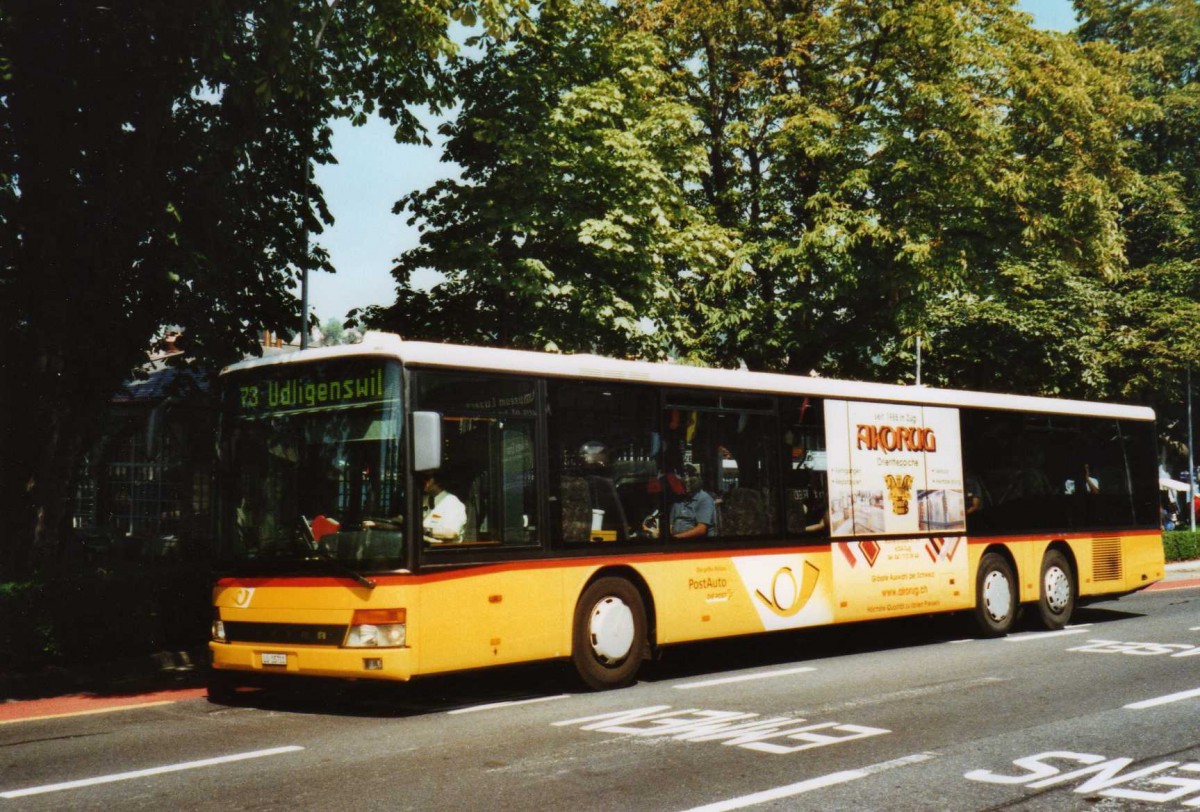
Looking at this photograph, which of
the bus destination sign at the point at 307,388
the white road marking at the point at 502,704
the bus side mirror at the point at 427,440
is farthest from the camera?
the white road marking at the point at 502,704

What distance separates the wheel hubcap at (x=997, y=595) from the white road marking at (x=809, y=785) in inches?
318

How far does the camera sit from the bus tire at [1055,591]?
1631 cm

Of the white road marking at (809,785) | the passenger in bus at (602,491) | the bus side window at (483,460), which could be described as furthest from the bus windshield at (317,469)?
the white road marking at (809,785)

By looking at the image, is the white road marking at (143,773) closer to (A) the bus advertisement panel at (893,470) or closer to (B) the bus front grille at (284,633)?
(B) the bus front grille at (284,633)

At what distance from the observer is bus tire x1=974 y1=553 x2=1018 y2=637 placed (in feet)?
50.2

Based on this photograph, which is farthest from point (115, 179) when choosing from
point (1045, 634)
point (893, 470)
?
point (1045, 634)

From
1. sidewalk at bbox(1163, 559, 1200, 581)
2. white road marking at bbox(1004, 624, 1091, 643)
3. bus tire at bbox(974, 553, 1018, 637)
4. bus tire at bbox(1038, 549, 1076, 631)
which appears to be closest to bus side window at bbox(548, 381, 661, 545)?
bus tire at bbox(974, 553, 1018, 637)

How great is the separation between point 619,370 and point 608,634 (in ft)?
7.83

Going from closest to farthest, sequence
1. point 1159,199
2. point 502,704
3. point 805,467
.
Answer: point 502,704 < point 805,467 < point 1159,199

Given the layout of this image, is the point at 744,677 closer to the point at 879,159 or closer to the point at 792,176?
the point at 879,159

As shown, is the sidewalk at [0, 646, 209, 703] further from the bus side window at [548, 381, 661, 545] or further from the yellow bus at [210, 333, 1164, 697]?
the bus side window at [548, 381, 661, 545]

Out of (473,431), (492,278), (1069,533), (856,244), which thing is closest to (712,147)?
(856,244)

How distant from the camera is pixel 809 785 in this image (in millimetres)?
6910

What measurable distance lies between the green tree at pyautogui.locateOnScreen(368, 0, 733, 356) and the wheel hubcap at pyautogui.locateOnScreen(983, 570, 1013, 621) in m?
6.81
